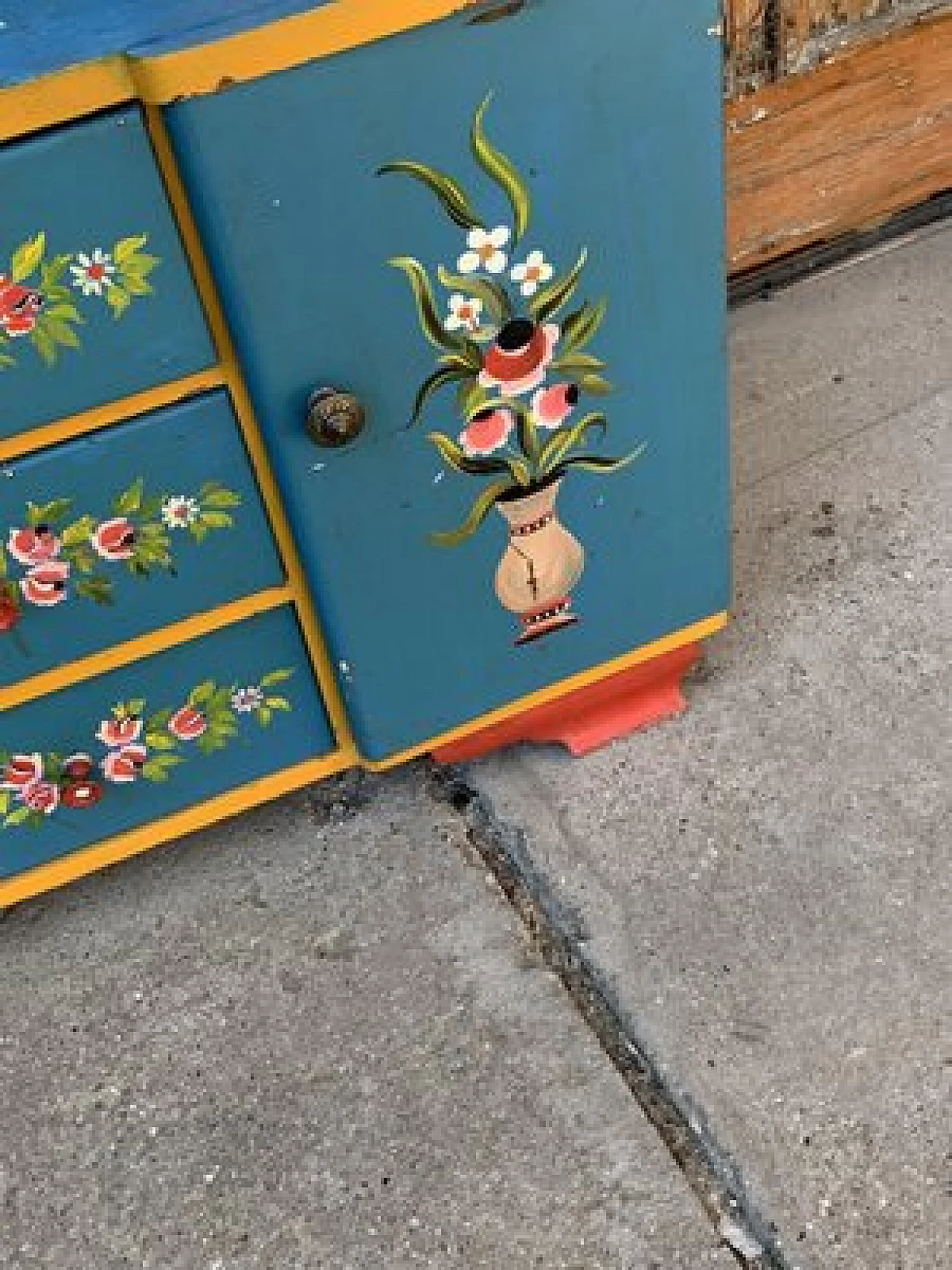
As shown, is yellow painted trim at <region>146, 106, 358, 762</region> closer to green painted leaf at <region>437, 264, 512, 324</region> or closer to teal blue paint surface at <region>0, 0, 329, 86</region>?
teal blue paint surface at <region>0, 0, 329, 86</region>

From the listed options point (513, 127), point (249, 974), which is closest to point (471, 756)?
point (249, 974)

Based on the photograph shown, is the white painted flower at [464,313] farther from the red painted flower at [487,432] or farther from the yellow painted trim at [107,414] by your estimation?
the yellow painted trim at [107,414]

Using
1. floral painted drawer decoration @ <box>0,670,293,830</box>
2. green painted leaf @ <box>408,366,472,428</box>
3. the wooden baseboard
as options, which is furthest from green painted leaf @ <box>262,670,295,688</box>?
the wooden baseboard

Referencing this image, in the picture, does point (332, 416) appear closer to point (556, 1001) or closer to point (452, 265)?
point (452, 265)

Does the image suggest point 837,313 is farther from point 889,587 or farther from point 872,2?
point 889,587

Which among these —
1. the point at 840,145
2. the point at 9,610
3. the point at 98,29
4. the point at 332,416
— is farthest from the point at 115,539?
the point at 840,145

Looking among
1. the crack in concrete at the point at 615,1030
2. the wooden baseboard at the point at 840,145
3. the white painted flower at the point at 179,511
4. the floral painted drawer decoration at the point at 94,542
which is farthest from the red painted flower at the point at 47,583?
the wooden baseboard at the point at 840,145

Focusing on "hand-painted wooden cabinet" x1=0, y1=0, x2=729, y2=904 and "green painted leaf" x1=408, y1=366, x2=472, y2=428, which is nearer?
"hand-painted wooden cabinet" x1=0, y1=0, x2=729, y2=904

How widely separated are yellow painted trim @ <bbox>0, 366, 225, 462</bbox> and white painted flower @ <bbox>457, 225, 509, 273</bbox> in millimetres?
235

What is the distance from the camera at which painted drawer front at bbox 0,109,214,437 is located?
3.79 ft

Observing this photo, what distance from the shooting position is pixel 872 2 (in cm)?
215

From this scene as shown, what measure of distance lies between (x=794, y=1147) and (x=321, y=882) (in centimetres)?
59

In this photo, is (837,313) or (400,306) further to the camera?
(837,313)

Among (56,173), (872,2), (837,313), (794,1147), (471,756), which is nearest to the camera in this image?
(56,173)
